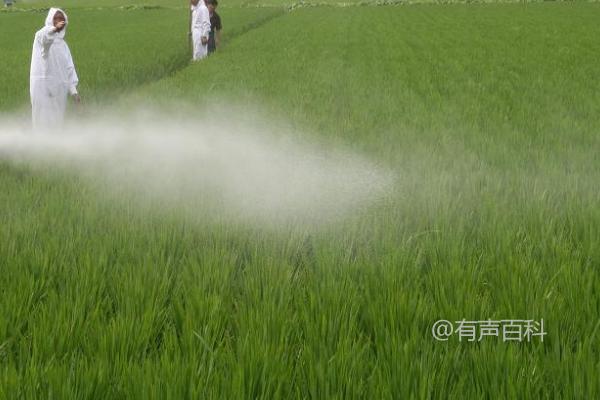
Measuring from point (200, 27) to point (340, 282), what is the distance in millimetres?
12362

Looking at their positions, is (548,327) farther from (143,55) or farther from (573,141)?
(143,55)

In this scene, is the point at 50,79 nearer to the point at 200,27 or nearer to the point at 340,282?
the point at 340,282

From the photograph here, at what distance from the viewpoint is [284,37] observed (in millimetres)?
19766

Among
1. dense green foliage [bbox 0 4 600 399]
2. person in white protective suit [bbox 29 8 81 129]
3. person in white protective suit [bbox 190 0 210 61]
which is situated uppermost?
person in white protective suit [bbox 190 0 210 61]

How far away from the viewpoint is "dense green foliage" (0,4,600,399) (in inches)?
69.2

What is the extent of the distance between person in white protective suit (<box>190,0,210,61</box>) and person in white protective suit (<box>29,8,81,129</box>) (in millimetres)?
7410

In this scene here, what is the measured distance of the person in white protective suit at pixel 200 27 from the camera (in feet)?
44.7

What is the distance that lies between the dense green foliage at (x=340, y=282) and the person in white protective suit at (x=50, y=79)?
1.48 m

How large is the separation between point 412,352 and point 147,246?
62.7 inches

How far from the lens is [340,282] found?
2.50 m

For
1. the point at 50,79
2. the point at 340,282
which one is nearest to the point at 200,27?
the point at 50,79

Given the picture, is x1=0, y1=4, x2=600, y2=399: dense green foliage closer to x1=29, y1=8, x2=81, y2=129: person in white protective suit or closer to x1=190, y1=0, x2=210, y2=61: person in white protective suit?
x1=29, y1=8, x2=81, y2=129: person in white protective suit

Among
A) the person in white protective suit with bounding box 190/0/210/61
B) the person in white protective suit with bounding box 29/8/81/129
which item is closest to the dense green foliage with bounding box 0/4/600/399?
the person in white protective suit with bounding box 29/8/81/129

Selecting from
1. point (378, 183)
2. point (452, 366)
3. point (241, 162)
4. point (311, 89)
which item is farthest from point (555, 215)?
point (311, 89)
